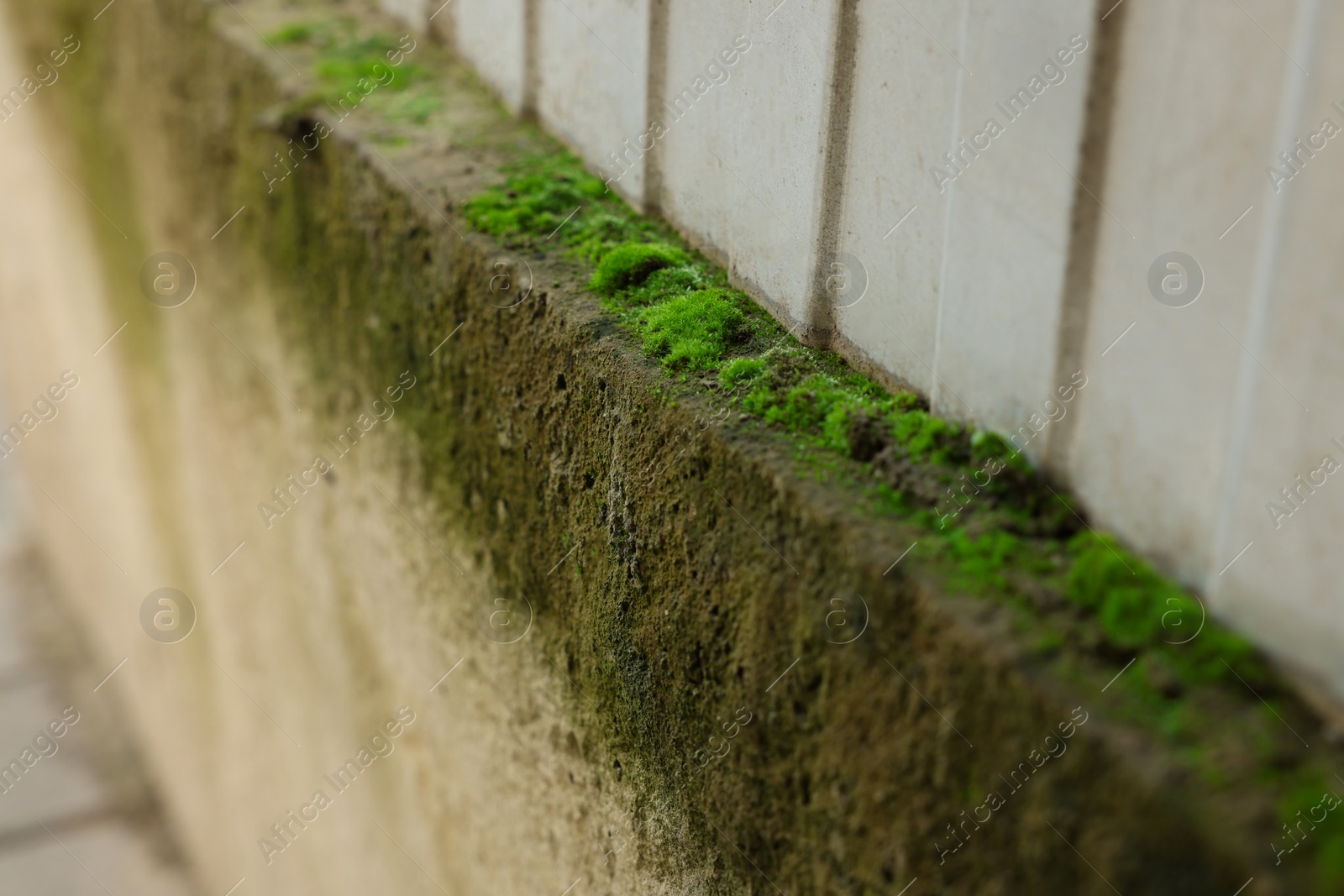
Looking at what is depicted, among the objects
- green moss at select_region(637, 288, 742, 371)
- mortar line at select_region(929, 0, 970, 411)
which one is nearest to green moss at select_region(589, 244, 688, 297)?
green moss at select_region(637, 288, 742, 371)

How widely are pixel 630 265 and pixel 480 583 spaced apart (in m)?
0.91

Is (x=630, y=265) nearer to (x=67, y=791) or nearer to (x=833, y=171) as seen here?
(x=833, y=171)

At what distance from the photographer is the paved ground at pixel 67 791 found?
706 centimetres

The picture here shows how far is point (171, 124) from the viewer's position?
15.6ft

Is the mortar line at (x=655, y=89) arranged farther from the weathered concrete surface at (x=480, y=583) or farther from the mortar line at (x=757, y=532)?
the mortar line at (x=757, y=532)

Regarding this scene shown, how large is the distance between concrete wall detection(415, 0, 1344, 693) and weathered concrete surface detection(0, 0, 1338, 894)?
283 millimetres

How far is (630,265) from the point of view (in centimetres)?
247

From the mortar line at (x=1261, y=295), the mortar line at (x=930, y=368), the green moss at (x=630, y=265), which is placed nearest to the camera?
the mortar line at (x=1261, y=295)

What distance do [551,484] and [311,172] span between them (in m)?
1.61

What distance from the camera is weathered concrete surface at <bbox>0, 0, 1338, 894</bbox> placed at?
154 centimetres

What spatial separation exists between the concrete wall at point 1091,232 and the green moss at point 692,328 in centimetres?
10

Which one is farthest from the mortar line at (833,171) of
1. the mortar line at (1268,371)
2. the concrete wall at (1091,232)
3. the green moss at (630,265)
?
the mortar line at (1268,371)

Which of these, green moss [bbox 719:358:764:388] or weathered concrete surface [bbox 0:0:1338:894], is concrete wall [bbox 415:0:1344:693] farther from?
weathered concrete surface [bbox 0:0:1338:894]

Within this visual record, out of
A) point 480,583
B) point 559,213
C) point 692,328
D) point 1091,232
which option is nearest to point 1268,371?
point 1091,232
